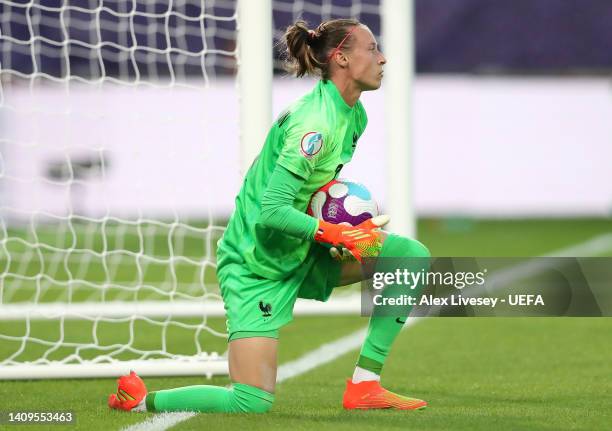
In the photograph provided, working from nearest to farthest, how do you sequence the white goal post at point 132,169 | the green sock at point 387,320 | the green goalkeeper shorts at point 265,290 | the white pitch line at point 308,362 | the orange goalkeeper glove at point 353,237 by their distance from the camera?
the orange goalkeeper glove at point 353,237 → the white pitch line at point 308,362 → the green goalkeeper shorts at point 265,290 → the green sock at point 387,320 → the white goal post at point 132,169

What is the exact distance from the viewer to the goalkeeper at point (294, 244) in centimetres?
480

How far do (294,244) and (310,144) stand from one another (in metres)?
0.46

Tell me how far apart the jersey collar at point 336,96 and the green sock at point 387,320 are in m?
0.55

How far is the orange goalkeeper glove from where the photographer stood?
4.73m

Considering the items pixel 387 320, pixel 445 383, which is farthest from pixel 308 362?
pixel 387 320

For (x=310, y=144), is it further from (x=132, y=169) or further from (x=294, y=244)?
(x=132, y=169)

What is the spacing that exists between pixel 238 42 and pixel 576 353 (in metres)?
2.54

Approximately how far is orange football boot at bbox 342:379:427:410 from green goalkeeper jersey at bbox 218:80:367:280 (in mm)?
553

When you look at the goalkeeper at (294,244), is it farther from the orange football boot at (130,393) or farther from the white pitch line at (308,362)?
the white pitch line at (308,362)

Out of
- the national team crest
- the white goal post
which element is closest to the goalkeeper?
the national team crest

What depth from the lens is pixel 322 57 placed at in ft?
16.8

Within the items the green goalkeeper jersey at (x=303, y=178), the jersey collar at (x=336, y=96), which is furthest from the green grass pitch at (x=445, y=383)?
the jersey collar at (x=336, y=96)

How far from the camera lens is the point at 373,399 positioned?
5062 millimetres

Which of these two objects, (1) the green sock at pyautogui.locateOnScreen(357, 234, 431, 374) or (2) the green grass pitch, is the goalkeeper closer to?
(1) the green sock at pyautogui.locateOnScreen(357, 234, 431, 374)
